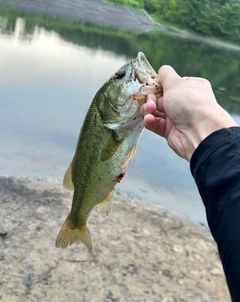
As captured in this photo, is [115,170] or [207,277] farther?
[207,277]

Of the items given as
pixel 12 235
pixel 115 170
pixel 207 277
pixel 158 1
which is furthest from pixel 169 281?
pixel 158 1

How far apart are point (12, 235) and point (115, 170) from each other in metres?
2.91

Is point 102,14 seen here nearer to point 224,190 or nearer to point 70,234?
point 70,234

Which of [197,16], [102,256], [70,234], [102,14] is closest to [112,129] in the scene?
[70,234]

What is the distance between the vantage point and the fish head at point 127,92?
94.7 inches

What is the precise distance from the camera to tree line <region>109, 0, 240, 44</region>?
52688 mm

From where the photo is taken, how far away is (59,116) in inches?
414

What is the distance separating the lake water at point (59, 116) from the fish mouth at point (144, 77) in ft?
16.4

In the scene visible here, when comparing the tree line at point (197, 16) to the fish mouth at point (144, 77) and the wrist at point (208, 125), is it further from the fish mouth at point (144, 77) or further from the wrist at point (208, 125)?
the wrist at point (208, 125)

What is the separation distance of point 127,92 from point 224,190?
978 millimetres

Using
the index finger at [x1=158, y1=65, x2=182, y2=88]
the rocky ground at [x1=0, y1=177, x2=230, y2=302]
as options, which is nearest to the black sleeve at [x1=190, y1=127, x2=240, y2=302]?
the index finger at [x1=158, y1=65, x2=182, y2=88]

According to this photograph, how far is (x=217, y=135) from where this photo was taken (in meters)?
1.89

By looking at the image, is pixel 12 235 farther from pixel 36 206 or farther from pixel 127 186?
pixel 127 186

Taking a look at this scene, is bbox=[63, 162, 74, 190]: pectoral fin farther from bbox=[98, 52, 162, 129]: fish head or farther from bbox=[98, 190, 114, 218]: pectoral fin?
bbox=[98, 52, 162, 129]: fish head
